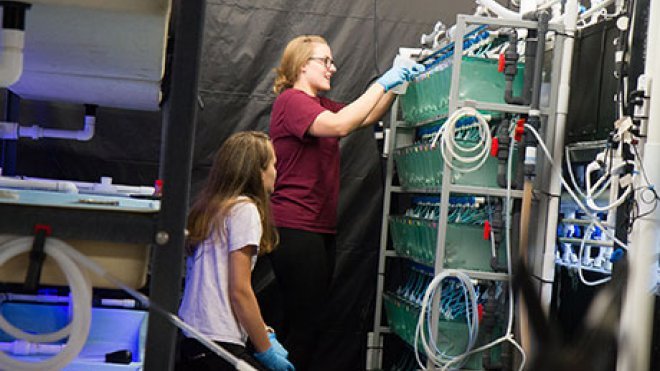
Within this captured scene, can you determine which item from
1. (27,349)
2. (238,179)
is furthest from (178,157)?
(238,179)

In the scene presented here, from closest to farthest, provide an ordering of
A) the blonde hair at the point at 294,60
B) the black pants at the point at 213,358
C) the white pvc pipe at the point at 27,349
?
the white pvc pipe at the point at 27,349 < the black pants at the point at 213,358 < the blonde hair at the point at 294,60

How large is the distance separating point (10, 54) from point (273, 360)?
177cm

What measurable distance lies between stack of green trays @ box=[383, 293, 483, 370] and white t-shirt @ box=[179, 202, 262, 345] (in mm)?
1133

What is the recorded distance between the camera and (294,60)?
4074 mm

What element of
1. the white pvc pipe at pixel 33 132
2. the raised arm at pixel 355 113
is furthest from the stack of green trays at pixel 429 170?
the white pvc pipe at pixel 33 132

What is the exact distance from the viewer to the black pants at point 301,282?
3.81m

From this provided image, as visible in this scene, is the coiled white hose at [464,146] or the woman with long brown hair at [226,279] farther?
the coiled white hose at [464,146]

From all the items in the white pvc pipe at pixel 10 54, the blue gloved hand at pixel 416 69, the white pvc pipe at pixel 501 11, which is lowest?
the white pvc pipe at pixel 10 54

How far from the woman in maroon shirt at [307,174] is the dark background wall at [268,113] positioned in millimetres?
539

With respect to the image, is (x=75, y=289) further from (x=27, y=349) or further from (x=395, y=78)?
(x=395, y=78)

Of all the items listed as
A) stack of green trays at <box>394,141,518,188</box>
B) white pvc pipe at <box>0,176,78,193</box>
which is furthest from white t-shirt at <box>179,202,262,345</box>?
stack of green trays at <box>394,141,518,188</box>

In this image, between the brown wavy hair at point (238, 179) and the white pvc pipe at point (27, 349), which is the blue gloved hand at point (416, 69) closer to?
the brown wavy hair at point (238, 179)

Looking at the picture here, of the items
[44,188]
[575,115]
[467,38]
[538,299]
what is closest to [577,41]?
[575,115]

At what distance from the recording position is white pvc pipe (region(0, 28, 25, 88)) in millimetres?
1312
